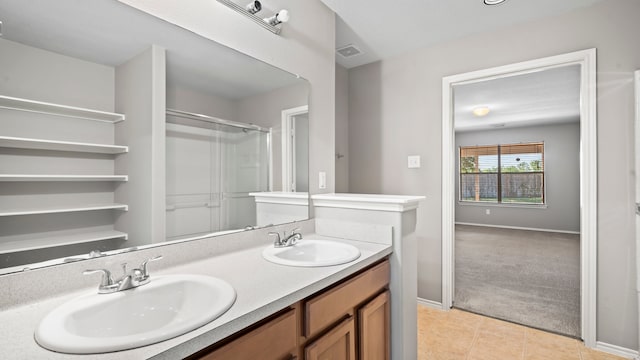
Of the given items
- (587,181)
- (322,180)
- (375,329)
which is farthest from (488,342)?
(322,180)

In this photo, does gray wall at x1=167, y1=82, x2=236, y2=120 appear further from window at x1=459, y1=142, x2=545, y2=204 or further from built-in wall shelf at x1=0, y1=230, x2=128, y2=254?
window at x1=459, y1=142, x2=545, y2=204

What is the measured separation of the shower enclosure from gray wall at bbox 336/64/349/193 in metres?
1.50

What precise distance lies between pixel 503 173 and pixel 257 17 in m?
7.31

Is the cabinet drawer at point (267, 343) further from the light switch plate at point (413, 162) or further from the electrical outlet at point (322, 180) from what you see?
the light switch plate at point (413, 162)

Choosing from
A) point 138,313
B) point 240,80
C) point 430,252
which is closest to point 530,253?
point 430,252

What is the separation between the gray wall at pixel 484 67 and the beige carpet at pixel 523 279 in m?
0.44

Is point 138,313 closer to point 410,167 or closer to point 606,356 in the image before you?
point 410,167

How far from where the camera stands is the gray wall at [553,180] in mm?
6234

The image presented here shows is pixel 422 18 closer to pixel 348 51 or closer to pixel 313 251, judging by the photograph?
pixel 348 51

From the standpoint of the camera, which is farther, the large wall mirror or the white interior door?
the white interior door

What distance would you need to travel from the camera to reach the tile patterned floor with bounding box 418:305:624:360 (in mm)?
1962

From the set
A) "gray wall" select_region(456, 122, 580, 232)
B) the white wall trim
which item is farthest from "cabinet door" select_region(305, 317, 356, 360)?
"gray wall" select_region(456, 122, 580, 232)

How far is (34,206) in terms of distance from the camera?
0.93 m

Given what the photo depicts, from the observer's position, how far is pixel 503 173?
7.14m
